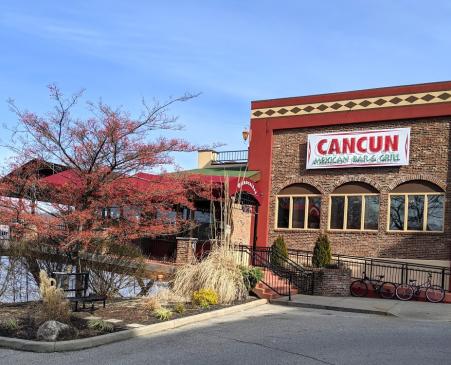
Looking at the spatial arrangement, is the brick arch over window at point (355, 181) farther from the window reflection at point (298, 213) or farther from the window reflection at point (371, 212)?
the window reflection at point (298, 213)

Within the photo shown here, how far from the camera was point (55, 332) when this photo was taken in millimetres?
8633

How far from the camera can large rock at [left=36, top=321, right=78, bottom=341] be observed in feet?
28.1

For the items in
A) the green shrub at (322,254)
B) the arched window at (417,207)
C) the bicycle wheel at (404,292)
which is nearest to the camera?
the bicycle wheel at (404,292)

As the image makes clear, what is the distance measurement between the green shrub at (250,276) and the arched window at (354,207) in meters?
7.98

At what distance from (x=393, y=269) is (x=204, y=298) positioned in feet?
32.7

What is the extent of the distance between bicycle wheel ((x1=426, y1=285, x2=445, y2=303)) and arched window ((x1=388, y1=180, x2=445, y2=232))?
11.5ft

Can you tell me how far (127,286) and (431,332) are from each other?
751cm

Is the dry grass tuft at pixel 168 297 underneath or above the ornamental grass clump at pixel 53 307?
underneath

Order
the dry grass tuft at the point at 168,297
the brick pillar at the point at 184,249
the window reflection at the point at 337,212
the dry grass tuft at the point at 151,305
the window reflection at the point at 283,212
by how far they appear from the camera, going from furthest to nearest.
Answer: the window reflection at the point at 283,212, the window reflection at the point at 337,212, the brick pillar at the point at 184,249, the dry grass tuft at the point at 168,297, the dry grass tuft at the point at 151,305

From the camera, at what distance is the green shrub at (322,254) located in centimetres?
1966

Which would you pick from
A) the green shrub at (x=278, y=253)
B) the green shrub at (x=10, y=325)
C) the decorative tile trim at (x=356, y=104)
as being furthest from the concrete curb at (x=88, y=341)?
the decorative tile trim at (x=356, y=104)

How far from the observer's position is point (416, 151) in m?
20.6

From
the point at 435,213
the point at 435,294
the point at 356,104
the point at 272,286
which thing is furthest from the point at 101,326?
the point at 356,104

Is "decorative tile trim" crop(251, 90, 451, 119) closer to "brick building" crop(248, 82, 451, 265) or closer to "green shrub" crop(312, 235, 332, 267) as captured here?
"brick building" crop(248, 82, 451, 265)
